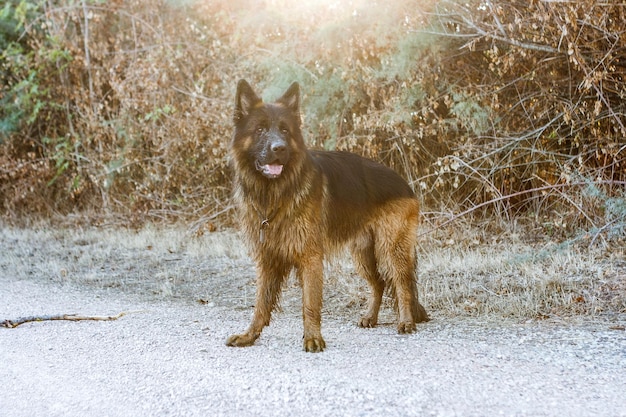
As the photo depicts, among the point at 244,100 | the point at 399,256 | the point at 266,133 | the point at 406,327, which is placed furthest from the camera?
the point at 399,256

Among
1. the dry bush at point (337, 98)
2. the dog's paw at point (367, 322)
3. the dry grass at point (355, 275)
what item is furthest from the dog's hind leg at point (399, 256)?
the dry bush at point (337, 98)

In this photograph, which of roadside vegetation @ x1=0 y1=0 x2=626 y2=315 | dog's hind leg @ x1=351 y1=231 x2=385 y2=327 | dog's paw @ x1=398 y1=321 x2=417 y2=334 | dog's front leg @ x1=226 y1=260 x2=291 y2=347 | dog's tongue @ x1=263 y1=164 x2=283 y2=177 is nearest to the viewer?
dog's tongue @ x1=263 y1=164 x2=283 y2=177

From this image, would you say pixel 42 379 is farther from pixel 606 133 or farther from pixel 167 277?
pixel 606 133

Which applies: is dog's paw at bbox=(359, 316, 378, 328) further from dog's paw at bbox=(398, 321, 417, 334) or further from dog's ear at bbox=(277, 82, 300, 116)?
dog's ear at bbox=(277, 82, 300, 116)

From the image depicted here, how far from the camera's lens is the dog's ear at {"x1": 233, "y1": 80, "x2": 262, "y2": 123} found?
5.24 m

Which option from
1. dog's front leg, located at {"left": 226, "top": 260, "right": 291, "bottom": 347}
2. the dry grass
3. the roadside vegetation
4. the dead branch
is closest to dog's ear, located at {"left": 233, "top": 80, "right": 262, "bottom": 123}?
dog's front leg, located at {"left": 226, "top": 260, "right": 291, "bottom": 347}

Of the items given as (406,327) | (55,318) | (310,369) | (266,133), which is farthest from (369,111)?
(310,369)

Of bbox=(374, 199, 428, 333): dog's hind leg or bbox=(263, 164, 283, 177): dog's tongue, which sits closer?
bbox=(263, 164, 283, 177): dog's tongue

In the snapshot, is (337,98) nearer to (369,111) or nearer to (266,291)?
(369,111)

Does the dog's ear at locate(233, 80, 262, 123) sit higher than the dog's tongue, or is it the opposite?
the dog's ear at locate(233, 80, 262, 123)

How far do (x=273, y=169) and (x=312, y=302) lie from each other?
3.42 ft

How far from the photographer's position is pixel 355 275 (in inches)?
327

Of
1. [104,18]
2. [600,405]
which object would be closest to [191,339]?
[600,405]

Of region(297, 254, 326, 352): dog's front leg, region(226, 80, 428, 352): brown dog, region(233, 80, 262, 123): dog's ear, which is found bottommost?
region(297, 254, 326, 352): dog's front leg
